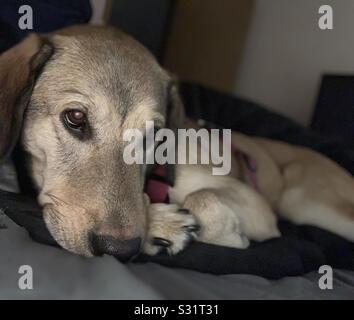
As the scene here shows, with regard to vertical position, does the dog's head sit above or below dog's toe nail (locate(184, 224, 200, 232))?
above

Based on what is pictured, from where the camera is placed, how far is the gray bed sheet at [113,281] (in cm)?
90

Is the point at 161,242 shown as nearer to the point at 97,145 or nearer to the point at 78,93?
the point at 97,145

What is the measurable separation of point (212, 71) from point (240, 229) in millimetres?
2607

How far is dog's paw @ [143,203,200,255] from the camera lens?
1.20m

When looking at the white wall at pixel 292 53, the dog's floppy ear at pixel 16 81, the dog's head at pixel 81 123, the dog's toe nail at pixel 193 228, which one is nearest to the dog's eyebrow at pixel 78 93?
the dog's head at pixel 81 123

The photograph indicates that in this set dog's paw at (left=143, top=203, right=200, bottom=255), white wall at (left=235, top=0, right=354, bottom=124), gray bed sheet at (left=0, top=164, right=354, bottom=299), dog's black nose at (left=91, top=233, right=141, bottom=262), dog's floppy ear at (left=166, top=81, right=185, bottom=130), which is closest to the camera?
gray bed sheet at (left=0, top=164, right=354, bottom=299)

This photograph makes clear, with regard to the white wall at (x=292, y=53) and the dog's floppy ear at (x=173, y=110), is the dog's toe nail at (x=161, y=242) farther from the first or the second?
the white wall at (x=292, y=53)

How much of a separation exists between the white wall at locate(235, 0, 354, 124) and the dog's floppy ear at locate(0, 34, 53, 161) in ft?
4.58

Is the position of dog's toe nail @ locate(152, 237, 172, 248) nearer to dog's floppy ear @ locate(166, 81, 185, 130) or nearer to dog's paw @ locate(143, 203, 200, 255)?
dog's paw @ locate(143, 203, 200, 255)

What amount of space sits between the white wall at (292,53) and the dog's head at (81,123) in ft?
4.07

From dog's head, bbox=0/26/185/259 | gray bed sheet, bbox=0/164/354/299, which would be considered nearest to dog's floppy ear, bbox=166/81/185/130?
dog's head, bbox=0/26/185/259

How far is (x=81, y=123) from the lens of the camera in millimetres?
1260

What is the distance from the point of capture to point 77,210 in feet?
3.72
